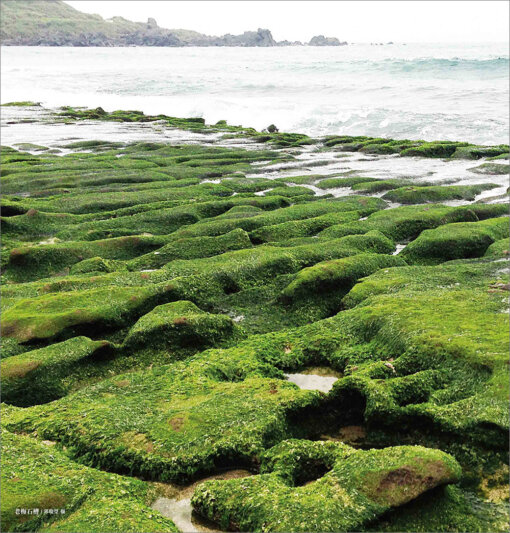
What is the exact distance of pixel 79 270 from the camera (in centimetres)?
1861

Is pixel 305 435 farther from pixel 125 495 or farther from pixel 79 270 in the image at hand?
pixel 79 270

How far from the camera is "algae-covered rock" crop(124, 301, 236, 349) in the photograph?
1289cm

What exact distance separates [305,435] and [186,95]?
105 metres

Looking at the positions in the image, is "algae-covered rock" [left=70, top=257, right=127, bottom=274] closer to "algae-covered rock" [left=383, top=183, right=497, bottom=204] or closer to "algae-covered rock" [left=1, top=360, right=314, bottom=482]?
"algae-covered rock" [left=1, top=360, right=314, bottom=482]

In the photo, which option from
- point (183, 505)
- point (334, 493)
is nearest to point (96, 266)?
point (183, 505)

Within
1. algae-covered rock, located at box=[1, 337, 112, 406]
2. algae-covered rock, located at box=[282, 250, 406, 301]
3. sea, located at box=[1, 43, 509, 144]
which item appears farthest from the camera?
sea, located at box=[1, 43, 509, 144]

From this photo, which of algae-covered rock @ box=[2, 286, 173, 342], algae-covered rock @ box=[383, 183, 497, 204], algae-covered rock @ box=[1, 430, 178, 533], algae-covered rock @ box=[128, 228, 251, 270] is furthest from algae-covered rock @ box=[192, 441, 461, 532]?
algae-covered rock @ box=[383, 183, 497, 204]

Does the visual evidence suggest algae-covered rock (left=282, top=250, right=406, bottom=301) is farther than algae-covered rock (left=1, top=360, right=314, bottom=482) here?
Yes

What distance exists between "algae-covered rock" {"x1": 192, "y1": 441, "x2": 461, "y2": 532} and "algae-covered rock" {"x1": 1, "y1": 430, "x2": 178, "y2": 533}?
0.83 m

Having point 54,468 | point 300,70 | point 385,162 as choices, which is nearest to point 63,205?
point 54,468

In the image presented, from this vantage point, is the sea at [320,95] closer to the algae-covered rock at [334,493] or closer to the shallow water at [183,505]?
the algae-covered rock at [334,493]

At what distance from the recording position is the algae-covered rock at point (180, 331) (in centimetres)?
1289

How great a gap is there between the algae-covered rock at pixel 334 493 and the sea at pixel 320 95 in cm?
5386

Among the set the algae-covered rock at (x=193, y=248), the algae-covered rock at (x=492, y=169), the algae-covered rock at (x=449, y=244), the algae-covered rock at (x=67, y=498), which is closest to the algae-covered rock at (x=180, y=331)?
the algae-covered rock at (x=67, y=498)
